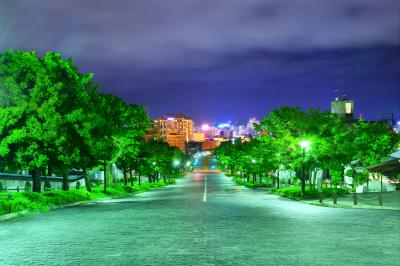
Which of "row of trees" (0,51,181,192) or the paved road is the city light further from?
the paved road

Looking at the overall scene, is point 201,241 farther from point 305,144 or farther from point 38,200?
point 305,144

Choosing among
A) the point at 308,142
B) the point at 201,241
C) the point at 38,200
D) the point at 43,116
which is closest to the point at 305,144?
the point at 308,142

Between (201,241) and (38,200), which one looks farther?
(38,200)

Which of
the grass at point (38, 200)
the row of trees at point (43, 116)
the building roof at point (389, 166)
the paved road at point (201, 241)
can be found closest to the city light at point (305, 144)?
the building roof at point (389, 166)

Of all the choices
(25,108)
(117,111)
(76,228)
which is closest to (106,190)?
(117,111)

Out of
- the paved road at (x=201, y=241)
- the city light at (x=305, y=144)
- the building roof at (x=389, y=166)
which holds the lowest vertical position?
the paved road at (x=201, y=241)

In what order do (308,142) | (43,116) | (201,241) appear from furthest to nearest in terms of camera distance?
(308,142) → (43,116) → (201,241)

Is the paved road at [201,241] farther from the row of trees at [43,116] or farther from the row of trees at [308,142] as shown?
the row of trees at [308,142]

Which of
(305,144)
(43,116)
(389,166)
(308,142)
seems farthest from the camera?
(308,142)

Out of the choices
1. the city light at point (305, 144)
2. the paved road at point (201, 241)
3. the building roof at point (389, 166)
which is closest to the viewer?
the paved road at point (201, 241)

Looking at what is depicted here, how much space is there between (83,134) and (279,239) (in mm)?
21861

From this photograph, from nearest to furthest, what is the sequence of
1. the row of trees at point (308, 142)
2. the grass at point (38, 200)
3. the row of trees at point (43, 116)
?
the grass at point (38, 200), the row of trees at point (43, 116), the row of trees at point (308, 142)

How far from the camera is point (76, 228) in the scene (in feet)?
54.6

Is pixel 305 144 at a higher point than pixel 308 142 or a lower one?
lower
